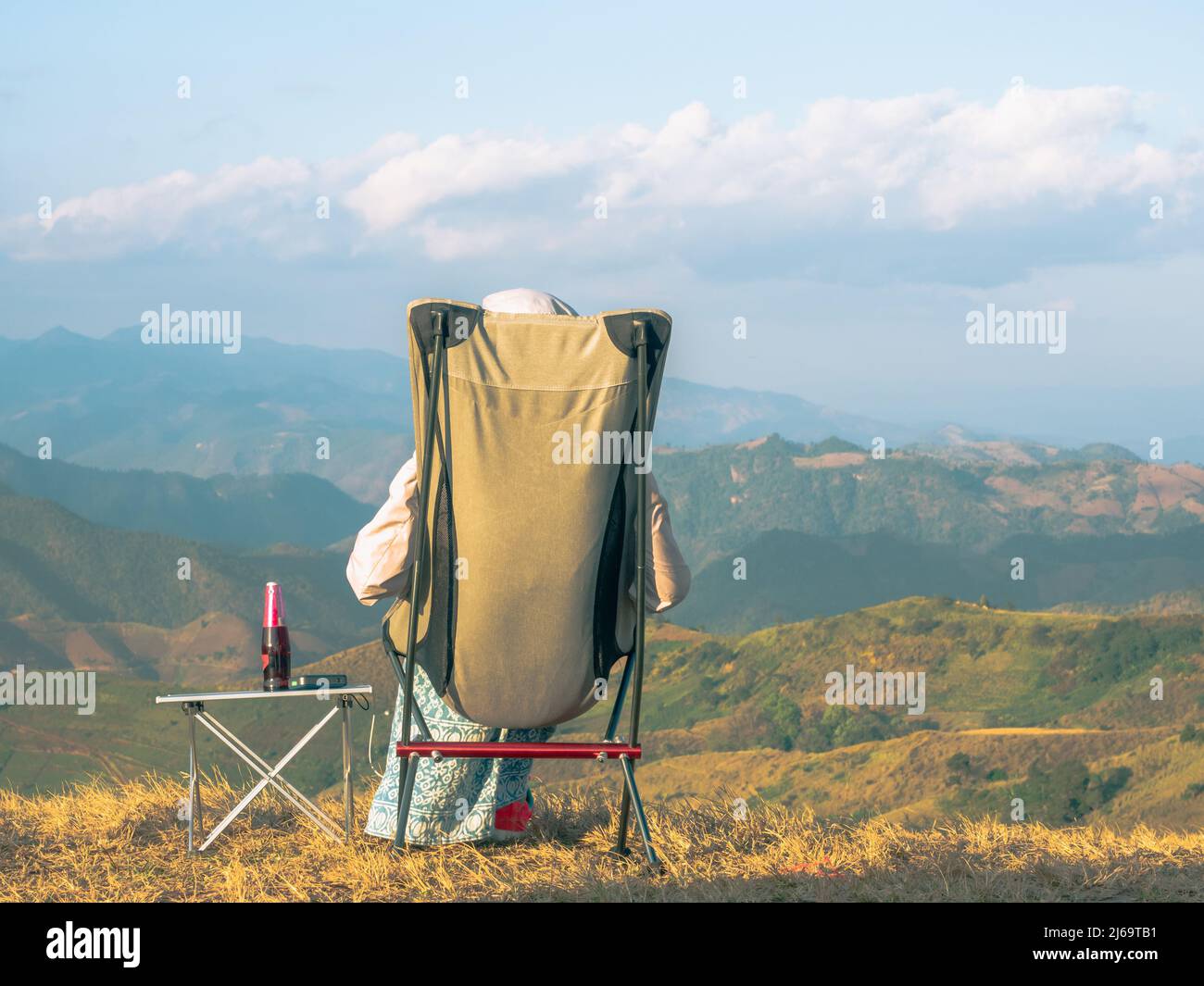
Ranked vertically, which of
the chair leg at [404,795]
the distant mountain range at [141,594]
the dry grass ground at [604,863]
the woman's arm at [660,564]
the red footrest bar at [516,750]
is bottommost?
the distant mountain range at [141,594]

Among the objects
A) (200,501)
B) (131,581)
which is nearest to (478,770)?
(131,581)

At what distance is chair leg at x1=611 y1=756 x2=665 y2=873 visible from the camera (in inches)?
172

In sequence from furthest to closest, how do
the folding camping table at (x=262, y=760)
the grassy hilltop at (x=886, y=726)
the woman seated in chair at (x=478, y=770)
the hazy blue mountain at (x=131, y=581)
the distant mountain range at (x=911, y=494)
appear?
the distant mountain range at (x=911, y=494) < the hazy blue mountain at (x=131, y=581) < the grassy hilltop at (x=886, y=726) < the folding camping table at (x=262, y=760) < the woman seated in chair at (x=478, y=770)

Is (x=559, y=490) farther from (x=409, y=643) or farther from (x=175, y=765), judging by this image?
(x=175, y=765)

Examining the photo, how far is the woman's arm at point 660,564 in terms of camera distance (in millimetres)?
4547

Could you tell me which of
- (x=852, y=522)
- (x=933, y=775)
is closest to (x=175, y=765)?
(x=933, y=775)

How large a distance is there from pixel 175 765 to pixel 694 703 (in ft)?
28.3

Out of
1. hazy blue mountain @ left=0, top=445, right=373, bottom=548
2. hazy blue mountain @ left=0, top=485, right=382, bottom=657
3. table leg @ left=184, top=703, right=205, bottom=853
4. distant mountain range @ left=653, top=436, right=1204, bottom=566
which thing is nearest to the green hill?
distant mountain range @ left=653, top=436, right=1204, bottom=566

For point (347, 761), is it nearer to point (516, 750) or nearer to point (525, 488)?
point (516, 750)

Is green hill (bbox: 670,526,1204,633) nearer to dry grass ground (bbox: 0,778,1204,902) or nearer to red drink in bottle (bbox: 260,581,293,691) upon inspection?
dry grass ground (bbox: 0,778,1204,902)

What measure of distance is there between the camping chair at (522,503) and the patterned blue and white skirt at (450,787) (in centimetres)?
35

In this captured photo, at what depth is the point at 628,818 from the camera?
4.60 m

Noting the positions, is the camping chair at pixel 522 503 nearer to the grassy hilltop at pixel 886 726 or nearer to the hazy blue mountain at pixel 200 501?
the grassy hilltop at pixel 886 726

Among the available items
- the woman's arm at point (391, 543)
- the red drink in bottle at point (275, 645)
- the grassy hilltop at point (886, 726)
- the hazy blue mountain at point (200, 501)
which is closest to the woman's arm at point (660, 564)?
the woman's arm at point (391, 543)
